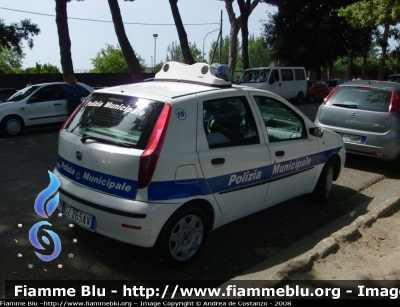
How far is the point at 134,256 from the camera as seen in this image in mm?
4160

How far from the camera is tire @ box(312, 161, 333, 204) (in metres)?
5.82

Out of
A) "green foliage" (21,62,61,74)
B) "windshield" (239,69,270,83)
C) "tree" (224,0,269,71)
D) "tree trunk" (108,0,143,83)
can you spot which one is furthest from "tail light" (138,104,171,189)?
"green foliage" (21,62,61,74)

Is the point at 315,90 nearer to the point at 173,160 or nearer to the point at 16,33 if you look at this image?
the point at 16,33

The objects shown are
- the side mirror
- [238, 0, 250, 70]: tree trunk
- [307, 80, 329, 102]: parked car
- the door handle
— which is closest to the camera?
the door handle

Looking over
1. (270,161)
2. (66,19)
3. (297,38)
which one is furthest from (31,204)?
(297,38)

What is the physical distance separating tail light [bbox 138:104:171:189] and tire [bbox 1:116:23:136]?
893cm

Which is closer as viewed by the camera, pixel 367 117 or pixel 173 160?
pixel 173 160

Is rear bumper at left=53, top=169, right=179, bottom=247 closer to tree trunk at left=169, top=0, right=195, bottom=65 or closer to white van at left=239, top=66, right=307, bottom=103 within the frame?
tree trunk at left=169, top=0, right=195, bottom=65

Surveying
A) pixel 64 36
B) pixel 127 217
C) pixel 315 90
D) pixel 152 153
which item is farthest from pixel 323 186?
pixel 315 90

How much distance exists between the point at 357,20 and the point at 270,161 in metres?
13.5

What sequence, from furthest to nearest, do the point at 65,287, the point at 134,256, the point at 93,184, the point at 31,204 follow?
the point at 31,204 → the point at 134,256 → the point at 93,184 → the point at 65,287

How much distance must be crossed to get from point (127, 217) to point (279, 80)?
19514 mm

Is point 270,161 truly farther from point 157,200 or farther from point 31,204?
point 31,204

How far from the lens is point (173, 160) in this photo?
3.69m
